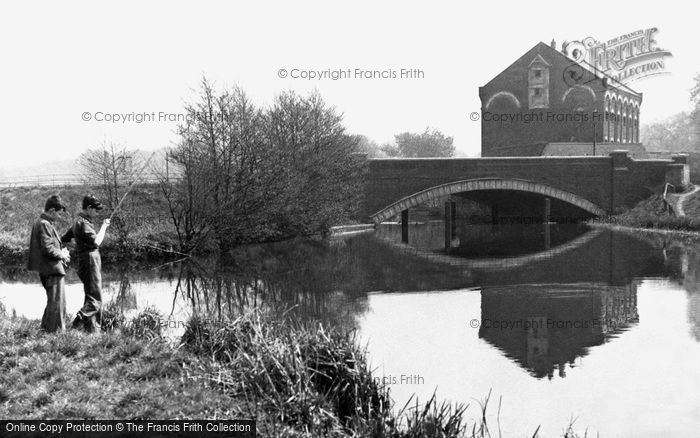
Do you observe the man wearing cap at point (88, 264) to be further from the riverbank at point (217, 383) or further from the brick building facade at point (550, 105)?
the brick building facade at point (550, 105)

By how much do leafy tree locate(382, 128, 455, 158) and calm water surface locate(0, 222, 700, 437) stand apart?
185 ft

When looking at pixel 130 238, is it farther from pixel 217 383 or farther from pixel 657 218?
pixel 657 218

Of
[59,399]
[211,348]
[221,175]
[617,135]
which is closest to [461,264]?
[221,175]

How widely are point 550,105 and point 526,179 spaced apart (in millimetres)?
12990

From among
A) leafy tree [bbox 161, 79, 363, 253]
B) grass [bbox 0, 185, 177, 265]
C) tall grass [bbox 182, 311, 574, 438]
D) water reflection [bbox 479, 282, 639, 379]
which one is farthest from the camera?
leafy tree [bbox 161, 79, 363, 253]

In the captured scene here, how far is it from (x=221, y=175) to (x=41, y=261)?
1777 cm

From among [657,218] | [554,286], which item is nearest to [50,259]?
[554,286]

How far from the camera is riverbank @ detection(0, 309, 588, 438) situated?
6.48 metres

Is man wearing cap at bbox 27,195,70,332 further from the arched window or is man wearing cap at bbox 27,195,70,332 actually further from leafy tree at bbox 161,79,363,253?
the arched window

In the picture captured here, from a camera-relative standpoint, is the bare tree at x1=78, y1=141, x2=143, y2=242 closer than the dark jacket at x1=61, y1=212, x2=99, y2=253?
No

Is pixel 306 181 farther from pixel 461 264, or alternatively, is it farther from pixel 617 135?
pixel 617 135

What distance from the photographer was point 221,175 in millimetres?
26719

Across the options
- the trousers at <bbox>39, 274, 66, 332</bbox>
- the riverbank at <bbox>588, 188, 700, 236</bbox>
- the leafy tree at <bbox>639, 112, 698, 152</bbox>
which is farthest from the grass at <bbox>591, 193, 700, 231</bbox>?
the leafy tree at <bbox>639, 112, 698, 152</bbox>

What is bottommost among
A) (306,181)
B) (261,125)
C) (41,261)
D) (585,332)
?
(585,332)
